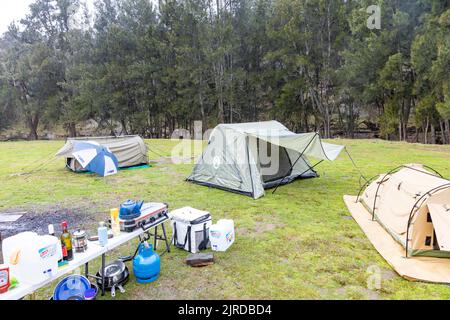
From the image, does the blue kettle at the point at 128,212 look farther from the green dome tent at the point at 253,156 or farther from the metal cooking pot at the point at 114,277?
the green dome tent at the point at 253,156

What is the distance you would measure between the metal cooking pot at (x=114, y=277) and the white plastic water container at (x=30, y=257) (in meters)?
0.76

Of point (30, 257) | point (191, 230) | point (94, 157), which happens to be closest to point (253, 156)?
point (191, 230)

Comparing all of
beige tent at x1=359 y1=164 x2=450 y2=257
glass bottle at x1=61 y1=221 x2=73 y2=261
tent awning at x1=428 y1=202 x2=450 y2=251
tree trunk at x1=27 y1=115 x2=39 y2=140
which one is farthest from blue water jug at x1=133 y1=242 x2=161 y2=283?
tree trunk at x1=27 y1=115 x2=39 y2=140

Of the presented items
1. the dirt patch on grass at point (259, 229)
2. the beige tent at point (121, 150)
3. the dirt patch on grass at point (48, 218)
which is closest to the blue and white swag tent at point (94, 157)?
the beige tent at point (121, 150)

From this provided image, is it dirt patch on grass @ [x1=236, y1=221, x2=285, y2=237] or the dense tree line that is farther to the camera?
the dense tree line

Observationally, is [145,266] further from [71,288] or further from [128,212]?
[71,288]

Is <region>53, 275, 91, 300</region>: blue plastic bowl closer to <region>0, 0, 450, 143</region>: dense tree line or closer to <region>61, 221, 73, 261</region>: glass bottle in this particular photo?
<region>61, 221, 73, 261</region>: glass bottle

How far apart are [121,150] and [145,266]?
6836 mm

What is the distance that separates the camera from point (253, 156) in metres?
6.23

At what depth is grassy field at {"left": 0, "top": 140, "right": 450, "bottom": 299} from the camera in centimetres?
299

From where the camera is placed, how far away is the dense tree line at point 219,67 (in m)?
15.5

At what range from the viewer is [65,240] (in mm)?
2496

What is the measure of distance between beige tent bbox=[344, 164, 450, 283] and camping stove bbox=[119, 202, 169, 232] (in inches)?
104
